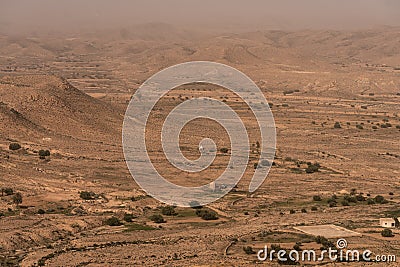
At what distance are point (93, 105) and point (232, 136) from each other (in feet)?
51.5

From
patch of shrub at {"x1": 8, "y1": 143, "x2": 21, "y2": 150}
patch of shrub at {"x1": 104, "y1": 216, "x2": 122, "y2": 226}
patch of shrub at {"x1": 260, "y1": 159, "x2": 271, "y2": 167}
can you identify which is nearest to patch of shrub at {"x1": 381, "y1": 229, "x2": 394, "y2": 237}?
patch of shrub at {"x1": 104, "y1": 216, "x2": 122, "y2": 226}

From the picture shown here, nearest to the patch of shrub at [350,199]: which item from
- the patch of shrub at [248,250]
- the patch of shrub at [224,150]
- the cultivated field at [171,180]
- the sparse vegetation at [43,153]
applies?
the cultivated field at [171,180]

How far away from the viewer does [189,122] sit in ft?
274

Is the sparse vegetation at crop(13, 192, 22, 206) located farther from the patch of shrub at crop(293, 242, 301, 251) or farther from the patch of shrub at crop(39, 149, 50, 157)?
the patch of shrub at crop(293, 242, 301, 251)

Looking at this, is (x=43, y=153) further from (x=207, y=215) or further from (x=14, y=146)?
(x=207, y=215)

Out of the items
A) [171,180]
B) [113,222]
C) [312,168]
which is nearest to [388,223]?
[113,222]

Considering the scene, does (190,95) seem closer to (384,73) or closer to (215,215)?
(384,73)

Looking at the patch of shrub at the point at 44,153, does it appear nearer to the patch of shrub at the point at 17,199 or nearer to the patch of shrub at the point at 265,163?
the patch of shrub at the point at 17,199

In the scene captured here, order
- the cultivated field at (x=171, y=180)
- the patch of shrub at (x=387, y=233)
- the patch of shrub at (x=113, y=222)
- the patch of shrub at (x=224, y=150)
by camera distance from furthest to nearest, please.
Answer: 1. the patch of shrub at (x=224, y=150)
2. the patch of shrub at (x=113, y=222)
3. the patch of shrub at (x=387, y=233)
4. the cultivated field at (x=171, y=180)

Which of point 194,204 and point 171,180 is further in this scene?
point 171,180

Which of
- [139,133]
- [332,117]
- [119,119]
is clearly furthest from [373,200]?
[332,117]

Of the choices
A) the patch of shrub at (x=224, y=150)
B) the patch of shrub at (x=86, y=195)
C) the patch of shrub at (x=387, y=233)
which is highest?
the patch of shrub at (x=224, y=150)

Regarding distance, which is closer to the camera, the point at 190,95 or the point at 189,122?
the point at 189,122

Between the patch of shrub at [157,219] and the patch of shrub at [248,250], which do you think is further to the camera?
the patch of shrub at [157,219]
